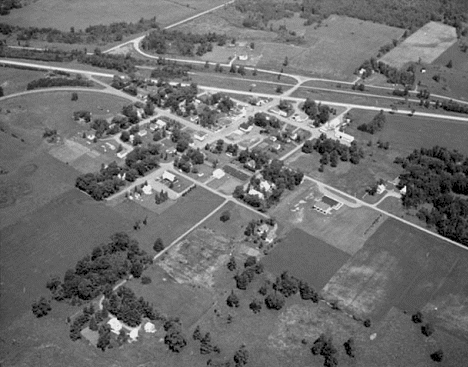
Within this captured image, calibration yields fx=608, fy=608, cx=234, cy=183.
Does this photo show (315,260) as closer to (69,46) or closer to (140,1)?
(69,46)

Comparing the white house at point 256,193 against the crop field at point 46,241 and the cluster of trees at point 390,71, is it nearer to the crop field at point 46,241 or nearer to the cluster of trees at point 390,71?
the crop field at point 46,241

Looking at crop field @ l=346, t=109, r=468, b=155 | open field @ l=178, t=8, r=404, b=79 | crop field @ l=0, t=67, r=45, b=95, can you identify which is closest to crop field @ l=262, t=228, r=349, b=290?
crop field @ l=346, t=109, r=468, b=155

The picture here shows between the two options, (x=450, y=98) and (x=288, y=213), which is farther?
(x=450, y=98)

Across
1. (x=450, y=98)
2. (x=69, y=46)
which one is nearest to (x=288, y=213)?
(x=450, y=98)

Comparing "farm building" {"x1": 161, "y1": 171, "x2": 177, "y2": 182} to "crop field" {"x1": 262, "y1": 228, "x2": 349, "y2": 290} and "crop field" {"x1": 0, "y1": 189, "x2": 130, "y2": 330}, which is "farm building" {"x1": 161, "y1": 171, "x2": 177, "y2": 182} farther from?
"crop field" {"x1": 262, "y1": 228, "x2": 349, "y2": 290}

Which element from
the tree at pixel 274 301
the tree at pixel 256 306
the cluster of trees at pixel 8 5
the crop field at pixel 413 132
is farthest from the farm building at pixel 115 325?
the cluster of trees at pixel 8 5
